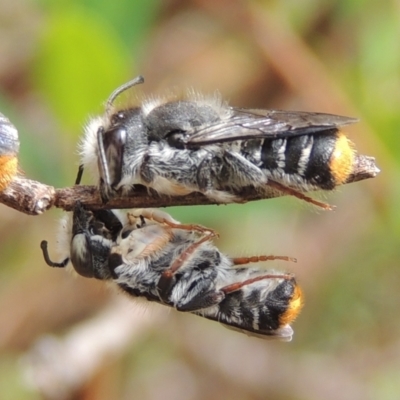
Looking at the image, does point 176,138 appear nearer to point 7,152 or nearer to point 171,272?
point 171,272

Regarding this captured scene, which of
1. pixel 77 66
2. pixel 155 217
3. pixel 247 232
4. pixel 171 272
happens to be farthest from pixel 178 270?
pixel 247 232

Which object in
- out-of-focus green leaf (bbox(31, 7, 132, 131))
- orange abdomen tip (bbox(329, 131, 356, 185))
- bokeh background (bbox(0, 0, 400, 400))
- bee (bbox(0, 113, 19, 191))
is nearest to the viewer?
bee (bbox(0, 113, 19, 191))

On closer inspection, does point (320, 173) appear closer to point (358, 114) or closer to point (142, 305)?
point (142, 305)

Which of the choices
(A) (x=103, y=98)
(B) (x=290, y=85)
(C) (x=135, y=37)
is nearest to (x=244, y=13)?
(B) (x=290, y=85)

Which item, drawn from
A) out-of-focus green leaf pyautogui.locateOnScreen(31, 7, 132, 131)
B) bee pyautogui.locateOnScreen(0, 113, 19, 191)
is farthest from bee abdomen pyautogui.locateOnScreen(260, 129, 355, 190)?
out-of-focus green leaf pyautogui.locateOnScreen(31, 7, 132, 131)

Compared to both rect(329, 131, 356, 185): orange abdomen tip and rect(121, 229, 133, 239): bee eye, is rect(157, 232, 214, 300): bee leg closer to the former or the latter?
rect(121, 229, 133, 239): bee eye

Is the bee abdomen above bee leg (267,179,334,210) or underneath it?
above
